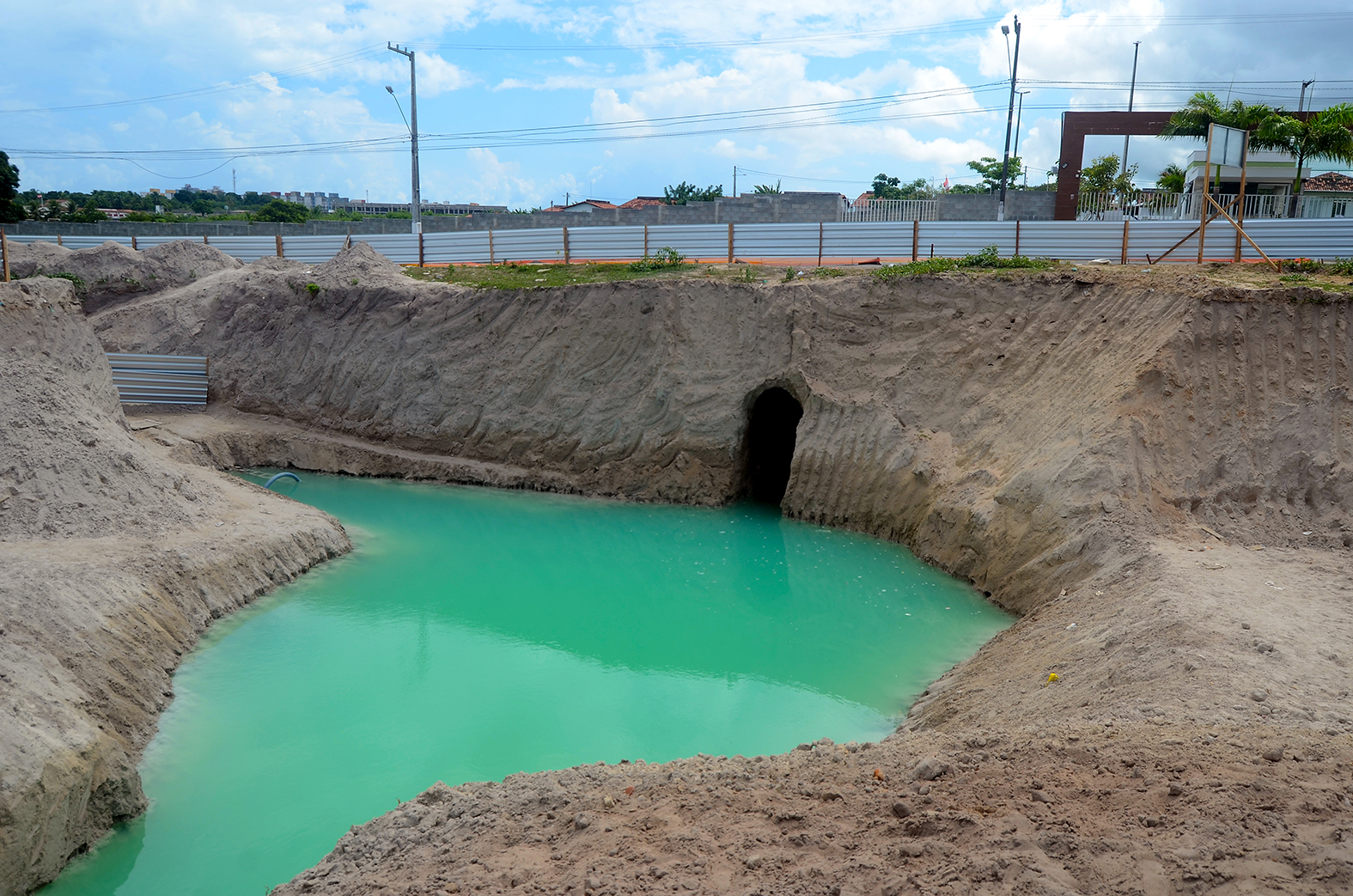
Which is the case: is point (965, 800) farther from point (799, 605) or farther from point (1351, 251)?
point (1351, 251)

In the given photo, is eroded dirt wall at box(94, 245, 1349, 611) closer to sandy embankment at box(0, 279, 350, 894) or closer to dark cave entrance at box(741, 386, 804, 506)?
dark cave entrance at box(741, 386, 804, 506)

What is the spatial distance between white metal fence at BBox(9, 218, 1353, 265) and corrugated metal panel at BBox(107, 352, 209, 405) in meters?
6.36

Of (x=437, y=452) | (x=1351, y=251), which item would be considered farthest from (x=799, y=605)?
(x=1351, y=251)

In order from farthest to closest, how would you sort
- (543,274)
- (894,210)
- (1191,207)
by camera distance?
(894,210), (1191,207), (543,274)

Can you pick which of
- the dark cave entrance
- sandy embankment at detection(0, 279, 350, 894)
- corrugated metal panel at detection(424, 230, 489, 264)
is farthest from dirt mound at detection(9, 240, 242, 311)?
the dark cave entrance

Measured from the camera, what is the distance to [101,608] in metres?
9.78

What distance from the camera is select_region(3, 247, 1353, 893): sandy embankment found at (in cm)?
504

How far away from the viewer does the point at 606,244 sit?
24.9 meters

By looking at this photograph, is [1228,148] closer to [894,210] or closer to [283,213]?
[894,210]

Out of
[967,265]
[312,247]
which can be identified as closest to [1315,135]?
[967,265]

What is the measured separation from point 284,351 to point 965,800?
20994 millimetres

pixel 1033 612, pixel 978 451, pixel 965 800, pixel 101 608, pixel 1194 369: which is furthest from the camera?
pixel 978 451

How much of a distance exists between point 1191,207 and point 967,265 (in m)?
11.5

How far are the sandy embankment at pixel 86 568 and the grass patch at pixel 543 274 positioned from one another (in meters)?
7.77
